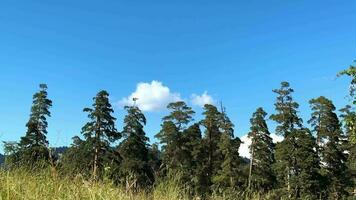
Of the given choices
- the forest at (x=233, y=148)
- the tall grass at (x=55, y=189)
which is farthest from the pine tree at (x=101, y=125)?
the tall grass at (x=55, y=189)

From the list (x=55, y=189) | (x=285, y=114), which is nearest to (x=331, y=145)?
(x=285, y=114)

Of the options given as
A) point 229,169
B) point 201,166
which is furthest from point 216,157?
point 229,169

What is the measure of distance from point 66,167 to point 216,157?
61.1 meters

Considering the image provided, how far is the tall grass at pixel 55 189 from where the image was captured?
611cm

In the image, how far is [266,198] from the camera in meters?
8.48

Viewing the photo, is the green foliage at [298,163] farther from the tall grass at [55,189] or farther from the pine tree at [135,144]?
the tall grass at [55,189]

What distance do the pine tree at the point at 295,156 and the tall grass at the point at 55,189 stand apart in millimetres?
48448

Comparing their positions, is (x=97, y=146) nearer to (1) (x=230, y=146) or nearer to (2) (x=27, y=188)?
(1) (x=230, y=146)

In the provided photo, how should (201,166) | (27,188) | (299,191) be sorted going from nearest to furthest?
1. (27,188)
2. (299,191)
3. (201,166)

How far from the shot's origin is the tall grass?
6.11 meters

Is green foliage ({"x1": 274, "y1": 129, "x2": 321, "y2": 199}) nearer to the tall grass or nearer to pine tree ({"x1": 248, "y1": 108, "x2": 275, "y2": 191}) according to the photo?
pine tree ({"x1": 248, "y1": 108, "x2": 275, "y2": 191})

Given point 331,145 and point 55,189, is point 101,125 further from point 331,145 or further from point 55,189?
point 55,189

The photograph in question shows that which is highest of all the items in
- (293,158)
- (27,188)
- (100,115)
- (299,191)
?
(100,115)

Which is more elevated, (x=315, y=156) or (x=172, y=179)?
(x=315, y=156)
